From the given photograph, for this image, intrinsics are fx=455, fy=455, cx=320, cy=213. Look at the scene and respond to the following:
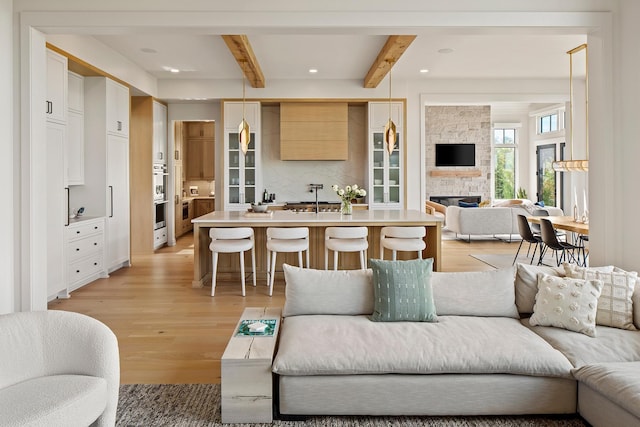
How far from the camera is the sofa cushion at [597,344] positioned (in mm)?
2393

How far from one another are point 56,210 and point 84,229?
68 cm

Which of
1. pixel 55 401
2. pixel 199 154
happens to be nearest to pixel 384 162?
pixel 199 154

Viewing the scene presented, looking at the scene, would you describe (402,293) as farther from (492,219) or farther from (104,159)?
(492,219)

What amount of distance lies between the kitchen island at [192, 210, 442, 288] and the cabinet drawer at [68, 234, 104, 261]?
4.51 feet

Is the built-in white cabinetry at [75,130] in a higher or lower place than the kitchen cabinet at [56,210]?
higher

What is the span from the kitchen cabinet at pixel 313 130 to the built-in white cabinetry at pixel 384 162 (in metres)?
0.47

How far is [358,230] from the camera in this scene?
4.99 metres

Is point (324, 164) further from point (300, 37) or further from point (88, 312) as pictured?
point (88, 312)

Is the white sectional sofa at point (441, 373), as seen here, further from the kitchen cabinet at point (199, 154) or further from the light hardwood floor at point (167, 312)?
the kitchen cabinet at point (199, 154)

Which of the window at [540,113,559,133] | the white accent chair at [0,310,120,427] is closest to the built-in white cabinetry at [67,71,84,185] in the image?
the white accent chair at [0,310,120,427]

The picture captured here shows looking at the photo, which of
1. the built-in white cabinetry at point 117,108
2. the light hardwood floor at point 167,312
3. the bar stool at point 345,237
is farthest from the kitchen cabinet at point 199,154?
the bar stool at point 345,237

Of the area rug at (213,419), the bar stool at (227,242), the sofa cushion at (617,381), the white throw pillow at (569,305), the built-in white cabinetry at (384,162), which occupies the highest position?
the built-in white cabinetry at (384,162)

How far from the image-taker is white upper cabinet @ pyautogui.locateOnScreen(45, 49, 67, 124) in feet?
15.4

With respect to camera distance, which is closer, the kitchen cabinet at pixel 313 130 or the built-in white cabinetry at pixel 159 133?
the built-in white cabinetry at pixel 159 133
